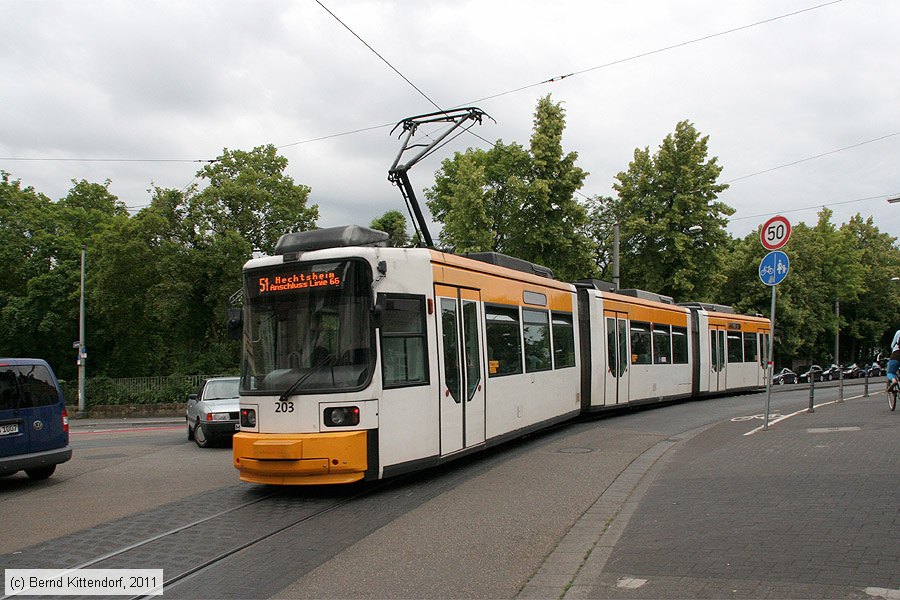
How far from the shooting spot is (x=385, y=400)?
8.42 m

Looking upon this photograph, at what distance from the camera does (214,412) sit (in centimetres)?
1490

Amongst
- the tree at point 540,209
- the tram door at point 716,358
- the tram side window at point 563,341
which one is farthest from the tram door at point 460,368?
the tree at point 540,209

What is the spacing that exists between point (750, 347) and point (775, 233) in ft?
49.9

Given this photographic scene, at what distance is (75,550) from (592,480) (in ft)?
18.0

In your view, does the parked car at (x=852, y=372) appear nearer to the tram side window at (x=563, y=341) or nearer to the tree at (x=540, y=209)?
the tree at (x=540, y=209)

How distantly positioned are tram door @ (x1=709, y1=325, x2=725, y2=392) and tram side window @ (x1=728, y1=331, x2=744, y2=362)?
0.68 meters

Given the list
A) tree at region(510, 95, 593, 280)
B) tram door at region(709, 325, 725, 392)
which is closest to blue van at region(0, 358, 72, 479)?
tram door at region(709, 325, 725, 392)

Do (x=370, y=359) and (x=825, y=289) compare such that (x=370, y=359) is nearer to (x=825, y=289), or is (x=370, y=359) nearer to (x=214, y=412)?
(x=214, y=412)

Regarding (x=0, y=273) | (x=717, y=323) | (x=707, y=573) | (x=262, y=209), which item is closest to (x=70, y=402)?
(x=0, y=273)

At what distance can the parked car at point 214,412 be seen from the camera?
14.8 meters

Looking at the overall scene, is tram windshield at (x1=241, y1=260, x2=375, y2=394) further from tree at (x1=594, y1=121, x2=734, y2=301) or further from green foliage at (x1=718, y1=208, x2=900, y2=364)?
green foliage at (x1=718, y1=208, x2=900, y2=364)

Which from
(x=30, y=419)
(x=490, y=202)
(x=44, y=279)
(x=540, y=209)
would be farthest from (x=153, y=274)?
(x=30, y=419)

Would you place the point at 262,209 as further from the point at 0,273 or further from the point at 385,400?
the point at 385,400

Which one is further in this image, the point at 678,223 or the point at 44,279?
the point at 44,279
